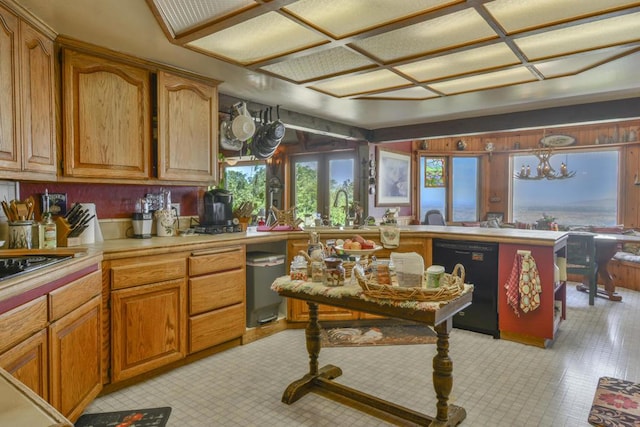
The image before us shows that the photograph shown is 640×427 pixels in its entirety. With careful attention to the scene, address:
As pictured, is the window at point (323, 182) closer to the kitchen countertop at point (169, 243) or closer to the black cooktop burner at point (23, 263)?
the kitchen countertop at point (169, 243)

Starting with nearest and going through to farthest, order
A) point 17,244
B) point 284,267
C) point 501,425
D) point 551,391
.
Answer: point 501,425, point 17,244, point 551,391, point 284,267

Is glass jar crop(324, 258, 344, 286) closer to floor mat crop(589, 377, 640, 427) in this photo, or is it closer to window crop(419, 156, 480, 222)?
floor mat crop(589, 377, 640, 427)

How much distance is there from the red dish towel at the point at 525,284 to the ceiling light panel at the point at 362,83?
182 centimetres

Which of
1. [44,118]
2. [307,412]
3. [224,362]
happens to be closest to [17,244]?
[44,118]

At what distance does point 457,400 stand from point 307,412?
910mm

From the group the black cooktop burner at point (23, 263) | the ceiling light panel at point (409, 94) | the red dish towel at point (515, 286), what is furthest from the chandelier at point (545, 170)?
the black cooktop burner at point (23, 263)

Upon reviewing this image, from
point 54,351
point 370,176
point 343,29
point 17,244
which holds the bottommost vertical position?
point 54,351

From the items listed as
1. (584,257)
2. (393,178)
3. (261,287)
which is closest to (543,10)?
(261,287)

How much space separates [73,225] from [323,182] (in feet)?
16.4

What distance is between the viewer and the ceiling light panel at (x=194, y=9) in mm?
2035

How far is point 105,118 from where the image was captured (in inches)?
107

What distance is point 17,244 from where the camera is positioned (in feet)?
7.47

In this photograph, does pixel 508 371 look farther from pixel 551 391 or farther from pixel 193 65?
pixel 193 65

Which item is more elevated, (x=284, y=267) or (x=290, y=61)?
(x=290, y=61)
